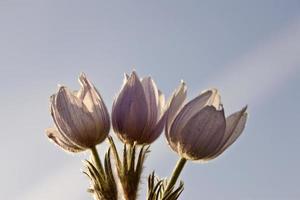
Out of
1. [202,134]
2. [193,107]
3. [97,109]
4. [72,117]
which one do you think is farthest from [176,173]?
[72,117]

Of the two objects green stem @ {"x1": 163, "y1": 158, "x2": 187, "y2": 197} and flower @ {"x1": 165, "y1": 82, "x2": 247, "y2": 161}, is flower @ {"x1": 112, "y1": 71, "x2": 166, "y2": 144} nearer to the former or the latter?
flower @ {"x1": 165, "y1": 82, "x2": 247, "y2": 161}

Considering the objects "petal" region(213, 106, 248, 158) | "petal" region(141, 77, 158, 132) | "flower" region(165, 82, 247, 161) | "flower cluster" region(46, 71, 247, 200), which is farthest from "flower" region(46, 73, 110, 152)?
"petal" region(213, 106, 248, 158)

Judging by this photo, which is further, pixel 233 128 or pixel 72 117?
pixel 233 128

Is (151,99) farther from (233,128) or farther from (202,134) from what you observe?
(233,128)

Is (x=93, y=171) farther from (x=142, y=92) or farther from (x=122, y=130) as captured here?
(x=142, y=92)

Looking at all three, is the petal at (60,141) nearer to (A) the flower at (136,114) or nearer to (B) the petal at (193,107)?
(A) the flower at (136,114)

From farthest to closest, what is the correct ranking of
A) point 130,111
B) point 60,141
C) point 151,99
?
point 60,141 < point 151,99 < point 130,111

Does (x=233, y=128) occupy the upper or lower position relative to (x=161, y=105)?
lower
